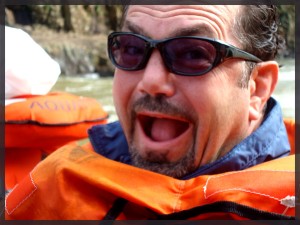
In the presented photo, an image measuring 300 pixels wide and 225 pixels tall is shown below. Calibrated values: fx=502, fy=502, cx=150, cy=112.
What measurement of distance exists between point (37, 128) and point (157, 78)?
50.7 inches

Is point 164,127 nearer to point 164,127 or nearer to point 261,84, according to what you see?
point 164,127

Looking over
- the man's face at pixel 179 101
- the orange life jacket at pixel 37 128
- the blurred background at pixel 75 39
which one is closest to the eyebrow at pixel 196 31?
the man's face at pixel 179 101

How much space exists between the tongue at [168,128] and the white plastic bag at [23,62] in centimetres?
107

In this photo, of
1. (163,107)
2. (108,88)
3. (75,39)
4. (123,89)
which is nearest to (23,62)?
(123,89)

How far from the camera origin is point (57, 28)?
13.9 metres

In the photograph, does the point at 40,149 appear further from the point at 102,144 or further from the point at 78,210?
the point at 78,210

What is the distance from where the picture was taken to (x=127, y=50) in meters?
1.10

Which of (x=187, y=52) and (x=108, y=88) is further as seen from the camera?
(x=108, y=88)

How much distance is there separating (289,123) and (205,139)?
56 cm

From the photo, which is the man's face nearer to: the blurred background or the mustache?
the mustache

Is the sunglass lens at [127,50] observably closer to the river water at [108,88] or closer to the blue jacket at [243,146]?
the blue jacket at [243,146]

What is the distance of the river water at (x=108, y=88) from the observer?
205 centimetres

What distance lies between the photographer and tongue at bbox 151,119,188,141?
3.59 ft

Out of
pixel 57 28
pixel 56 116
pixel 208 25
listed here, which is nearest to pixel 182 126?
pixel 208 25
